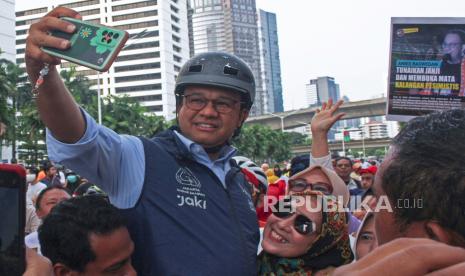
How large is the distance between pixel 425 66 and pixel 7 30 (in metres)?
70.2

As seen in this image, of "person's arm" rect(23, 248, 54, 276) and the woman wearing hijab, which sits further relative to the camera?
the woman wearing hijab

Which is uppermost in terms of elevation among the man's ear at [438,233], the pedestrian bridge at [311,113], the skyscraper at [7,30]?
the skyscraper at [7,30]

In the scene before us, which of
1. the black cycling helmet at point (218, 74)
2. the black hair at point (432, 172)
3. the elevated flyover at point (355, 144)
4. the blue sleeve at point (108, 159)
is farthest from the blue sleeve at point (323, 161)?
the elevated flyover at point (355, 144)

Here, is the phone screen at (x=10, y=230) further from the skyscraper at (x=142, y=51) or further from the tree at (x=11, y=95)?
the skyscraper at (x=142, y=51)

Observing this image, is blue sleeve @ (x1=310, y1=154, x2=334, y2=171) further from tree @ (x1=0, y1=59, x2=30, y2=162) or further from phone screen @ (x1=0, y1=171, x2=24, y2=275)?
tree @ (x1=0, y1=59, x2=30, y2=162)

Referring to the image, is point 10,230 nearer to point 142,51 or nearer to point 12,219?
point 12,219

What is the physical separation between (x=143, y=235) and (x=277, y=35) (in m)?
173

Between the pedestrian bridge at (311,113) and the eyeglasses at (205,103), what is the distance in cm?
4428

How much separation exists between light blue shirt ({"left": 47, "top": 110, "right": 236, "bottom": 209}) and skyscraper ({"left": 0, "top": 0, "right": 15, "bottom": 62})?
69.6 meters

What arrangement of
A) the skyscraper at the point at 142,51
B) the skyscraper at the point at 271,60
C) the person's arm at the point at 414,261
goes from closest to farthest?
the person's arm at the point at 414,261, the skyscraper at the point at 142,51, the skyscraper at the point at 271,60

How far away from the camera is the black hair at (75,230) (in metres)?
1.88

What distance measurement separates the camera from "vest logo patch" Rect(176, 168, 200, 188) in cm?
205

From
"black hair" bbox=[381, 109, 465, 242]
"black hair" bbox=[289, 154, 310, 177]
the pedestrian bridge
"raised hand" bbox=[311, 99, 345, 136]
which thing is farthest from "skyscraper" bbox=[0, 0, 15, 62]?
"black hair" bbox=[381, 109, 465, 242]

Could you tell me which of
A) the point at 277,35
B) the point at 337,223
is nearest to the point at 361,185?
the point at 337,223
